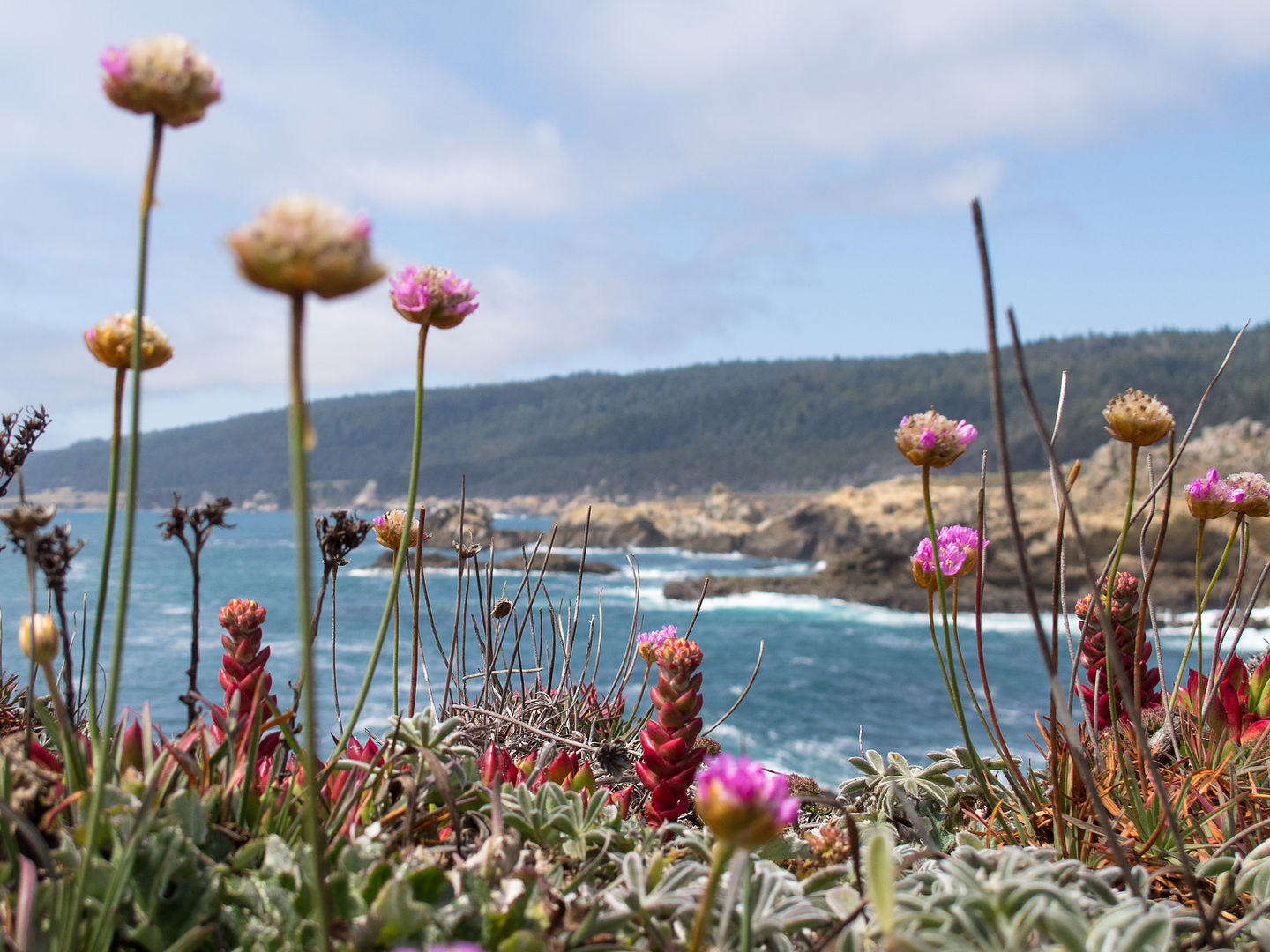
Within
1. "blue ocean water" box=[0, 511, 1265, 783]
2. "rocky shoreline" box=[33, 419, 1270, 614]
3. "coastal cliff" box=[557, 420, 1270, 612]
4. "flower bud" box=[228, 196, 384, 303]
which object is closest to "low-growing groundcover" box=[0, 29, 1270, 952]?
"flower bud" box=[228, 196, 384, 303]

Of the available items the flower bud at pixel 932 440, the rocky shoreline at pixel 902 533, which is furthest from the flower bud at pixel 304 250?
the rocky shoreline at pixel 902 533

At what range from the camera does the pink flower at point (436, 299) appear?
4.83ft

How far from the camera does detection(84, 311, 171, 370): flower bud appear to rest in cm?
125

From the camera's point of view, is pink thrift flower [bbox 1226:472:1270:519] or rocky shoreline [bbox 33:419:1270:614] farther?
rocky shoreline [bbox 33:419:1270:614]

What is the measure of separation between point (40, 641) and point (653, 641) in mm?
1335

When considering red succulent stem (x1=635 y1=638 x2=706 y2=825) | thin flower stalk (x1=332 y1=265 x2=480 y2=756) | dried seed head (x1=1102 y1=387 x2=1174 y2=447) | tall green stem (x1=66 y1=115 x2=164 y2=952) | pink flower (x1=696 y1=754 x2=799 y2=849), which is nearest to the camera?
pink flower (x1=696 y1=754 x2=799 y2=849)

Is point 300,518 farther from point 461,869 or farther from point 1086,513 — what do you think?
point 1086,513

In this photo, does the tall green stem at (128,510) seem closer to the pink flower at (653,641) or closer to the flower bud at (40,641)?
the flower bud at (40,641)

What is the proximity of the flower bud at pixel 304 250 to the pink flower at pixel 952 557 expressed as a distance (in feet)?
4.85

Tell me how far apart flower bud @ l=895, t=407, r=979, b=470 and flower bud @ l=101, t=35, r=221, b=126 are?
1.18m

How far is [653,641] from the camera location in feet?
7.27

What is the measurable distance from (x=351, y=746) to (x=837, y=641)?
34719 mm

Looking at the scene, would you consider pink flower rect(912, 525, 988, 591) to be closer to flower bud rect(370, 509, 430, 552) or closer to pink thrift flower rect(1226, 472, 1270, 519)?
pink thrift flower rect(1226, 472, 1270, 519)

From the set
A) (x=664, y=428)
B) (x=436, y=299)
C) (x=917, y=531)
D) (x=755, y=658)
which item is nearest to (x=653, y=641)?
(x=436, y=299)
